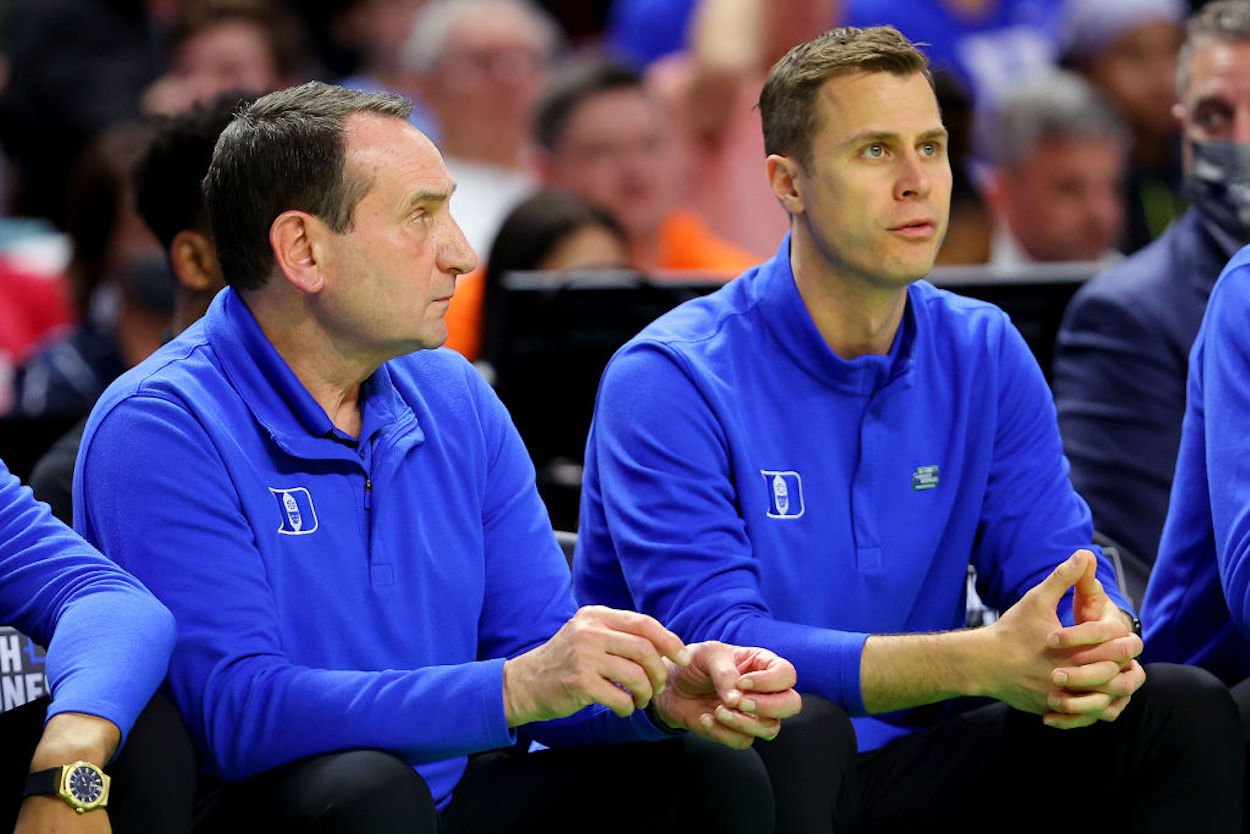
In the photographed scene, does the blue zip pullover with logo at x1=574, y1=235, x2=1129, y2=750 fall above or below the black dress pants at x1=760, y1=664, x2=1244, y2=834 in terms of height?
above

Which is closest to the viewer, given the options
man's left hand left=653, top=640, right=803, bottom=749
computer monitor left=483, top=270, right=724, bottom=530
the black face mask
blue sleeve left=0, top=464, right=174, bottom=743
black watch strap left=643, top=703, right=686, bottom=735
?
blue sleeve left=0, top=464, right=174, bottom=743

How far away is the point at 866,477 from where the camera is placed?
117 inches

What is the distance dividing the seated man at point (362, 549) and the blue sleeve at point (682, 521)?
0.14 meters

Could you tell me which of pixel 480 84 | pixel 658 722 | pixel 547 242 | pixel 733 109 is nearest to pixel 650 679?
pixel 658 722

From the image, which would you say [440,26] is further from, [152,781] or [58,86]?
[152,781]

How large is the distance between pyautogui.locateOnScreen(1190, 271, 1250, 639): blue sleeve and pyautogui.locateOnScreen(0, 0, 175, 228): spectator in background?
4.59 m

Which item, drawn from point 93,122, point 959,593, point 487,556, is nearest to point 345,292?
point 487,556

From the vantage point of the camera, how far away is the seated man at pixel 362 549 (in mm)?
2408

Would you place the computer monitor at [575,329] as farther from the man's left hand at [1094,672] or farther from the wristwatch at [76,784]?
the wristwatch at [76,784]

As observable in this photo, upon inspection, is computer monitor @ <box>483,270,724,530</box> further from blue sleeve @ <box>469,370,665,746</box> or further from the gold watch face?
the gold watch face

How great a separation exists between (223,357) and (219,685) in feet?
1.46

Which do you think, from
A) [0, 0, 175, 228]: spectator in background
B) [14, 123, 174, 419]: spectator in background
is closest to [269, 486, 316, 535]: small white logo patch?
[14, 123, 174, 419]: spectator in background

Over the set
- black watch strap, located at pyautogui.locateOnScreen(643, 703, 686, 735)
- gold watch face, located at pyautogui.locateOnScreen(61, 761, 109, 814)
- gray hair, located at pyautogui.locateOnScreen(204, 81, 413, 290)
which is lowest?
black watch strap, located at pyautogui.locateOnScreen(643, 703, 686, 735)

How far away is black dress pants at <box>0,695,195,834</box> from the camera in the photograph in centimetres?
224
